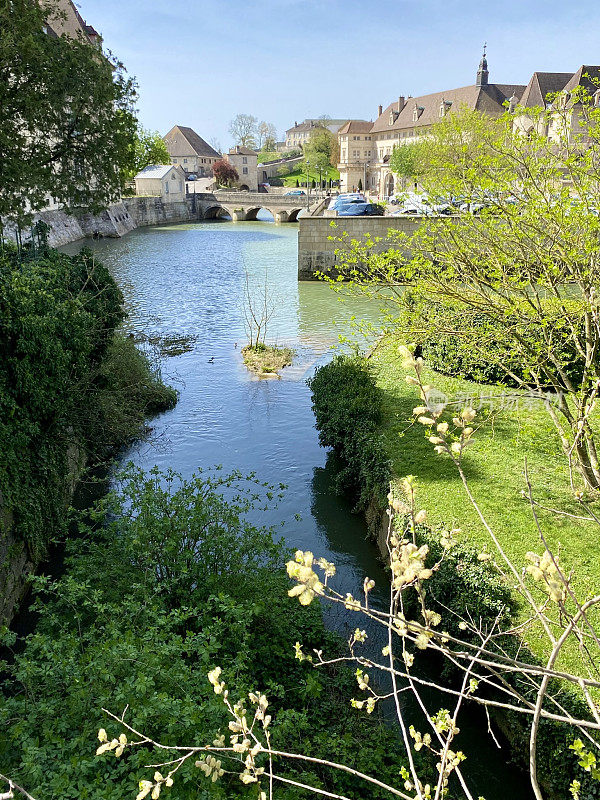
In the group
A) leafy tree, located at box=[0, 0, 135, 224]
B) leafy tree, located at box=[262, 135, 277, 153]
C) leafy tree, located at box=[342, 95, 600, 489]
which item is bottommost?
leafy tree, located at box=[342, 95, 600, 489]

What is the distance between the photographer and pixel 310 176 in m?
99.2

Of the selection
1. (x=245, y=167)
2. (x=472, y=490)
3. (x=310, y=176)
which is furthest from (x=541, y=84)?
(x=472, y=490)

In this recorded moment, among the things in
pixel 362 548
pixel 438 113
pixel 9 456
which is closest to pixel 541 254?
pixel 362 548

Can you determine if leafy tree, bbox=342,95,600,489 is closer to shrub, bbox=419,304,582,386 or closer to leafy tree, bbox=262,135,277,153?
shrub, bbox=419,304,582,386

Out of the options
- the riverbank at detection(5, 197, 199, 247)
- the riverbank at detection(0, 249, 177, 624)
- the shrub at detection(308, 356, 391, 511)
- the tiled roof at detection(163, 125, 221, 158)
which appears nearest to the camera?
the riverbank at detection(0, 249, 177, 624)

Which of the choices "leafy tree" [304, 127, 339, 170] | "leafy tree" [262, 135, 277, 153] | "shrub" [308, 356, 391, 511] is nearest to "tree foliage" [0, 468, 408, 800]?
"shrub" [308, 356, 391, 511]

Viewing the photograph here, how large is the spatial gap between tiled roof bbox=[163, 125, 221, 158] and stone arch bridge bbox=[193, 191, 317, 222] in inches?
1573

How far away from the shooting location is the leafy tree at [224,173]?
9344cm

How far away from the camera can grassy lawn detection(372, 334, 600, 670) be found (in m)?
7.43

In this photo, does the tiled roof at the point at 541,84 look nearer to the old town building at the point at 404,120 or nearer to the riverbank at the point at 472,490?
the old town building at the point at 404,120

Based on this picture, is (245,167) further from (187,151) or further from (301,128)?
(301,128)

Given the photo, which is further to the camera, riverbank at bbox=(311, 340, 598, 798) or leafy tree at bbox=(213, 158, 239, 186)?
leafy tree at bbox=(213, 158, 239, 186)

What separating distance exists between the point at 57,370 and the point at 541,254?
7.06 meters

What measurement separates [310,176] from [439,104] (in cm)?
2847
